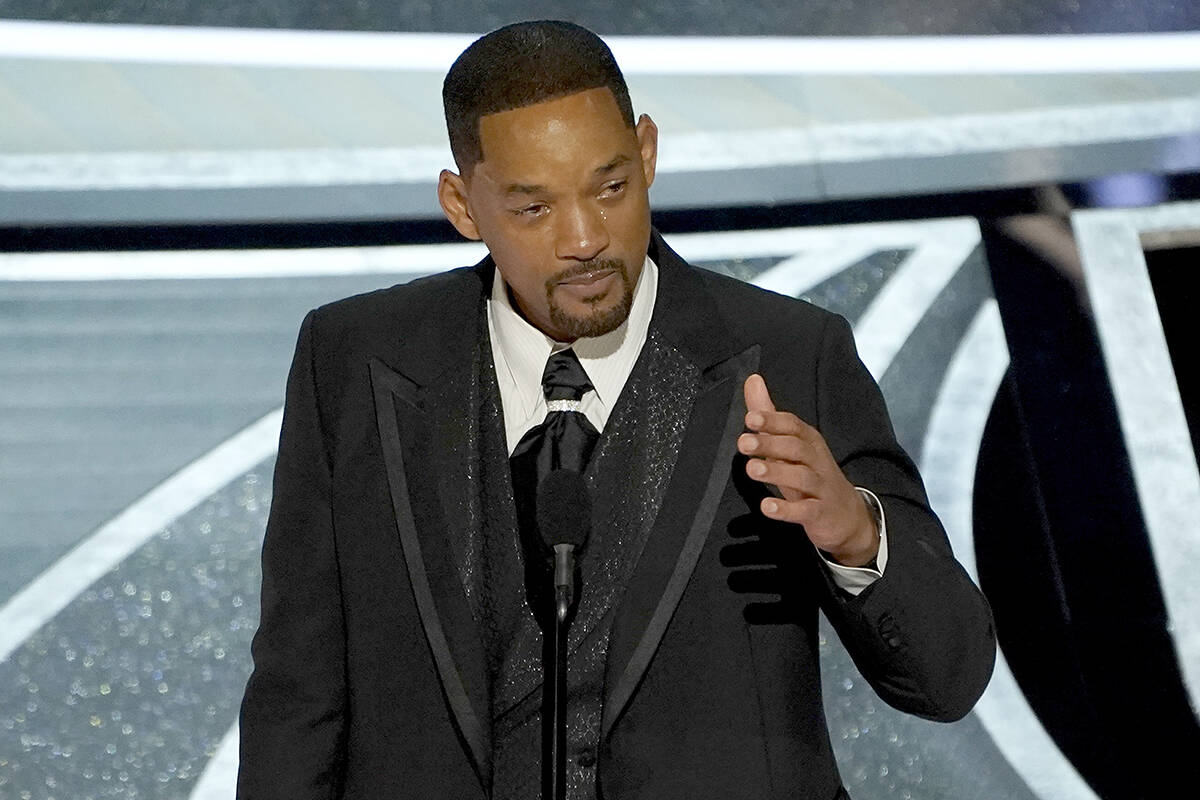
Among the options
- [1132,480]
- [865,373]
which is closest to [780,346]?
[865,373]

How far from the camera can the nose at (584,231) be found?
1.29m

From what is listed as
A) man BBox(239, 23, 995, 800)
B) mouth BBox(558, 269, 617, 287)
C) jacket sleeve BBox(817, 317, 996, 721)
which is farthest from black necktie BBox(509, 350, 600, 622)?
jacket sleeve BBox(817, 317, 996, 721)

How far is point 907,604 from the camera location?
1.17 metres

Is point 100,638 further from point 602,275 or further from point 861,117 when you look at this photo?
point 861,117

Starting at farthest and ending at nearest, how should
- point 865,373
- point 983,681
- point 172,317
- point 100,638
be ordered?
point 172,317
point 100,638
point 865,373
point 983,681

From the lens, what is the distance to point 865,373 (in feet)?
4.53

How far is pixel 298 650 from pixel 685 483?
384 mm

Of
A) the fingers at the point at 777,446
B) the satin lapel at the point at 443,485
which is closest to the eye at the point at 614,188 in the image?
the satin lapel at the point at 443,485

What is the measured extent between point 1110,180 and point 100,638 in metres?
1.91

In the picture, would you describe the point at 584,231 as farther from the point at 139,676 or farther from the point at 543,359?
the point at 139,676

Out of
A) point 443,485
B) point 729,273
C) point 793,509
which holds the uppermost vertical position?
point 729,273

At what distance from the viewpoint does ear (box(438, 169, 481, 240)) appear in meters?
1.43

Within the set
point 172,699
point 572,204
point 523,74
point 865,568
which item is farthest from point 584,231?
point 172,699

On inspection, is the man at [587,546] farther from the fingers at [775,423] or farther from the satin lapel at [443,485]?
the fingers at [775,423]
